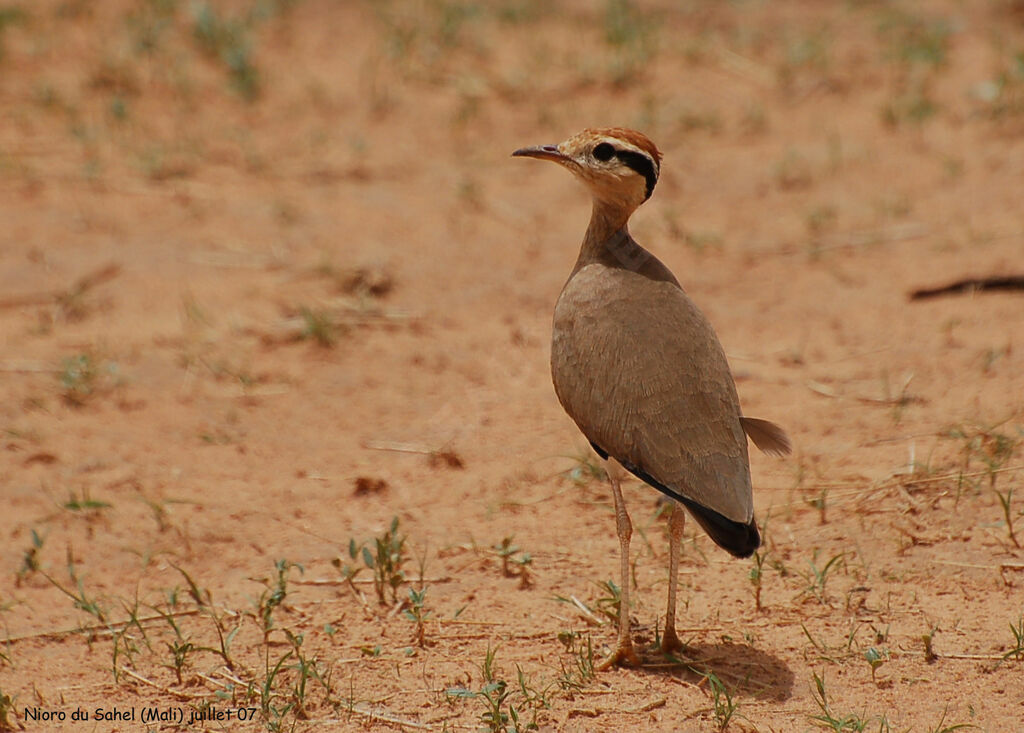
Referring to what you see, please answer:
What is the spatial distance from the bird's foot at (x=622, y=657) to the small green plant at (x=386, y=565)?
3.11 ft

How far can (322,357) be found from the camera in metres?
7.18

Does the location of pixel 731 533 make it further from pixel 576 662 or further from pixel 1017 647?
pixel 1017 647

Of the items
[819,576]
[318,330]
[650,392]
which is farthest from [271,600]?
[318,330]

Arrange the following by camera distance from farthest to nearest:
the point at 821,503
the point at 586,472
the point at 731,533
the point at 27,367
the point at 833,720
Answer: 1. the point at 27,367
2. the point at 586,472
3. the point at 821,503
4. the point at 731,533
5. the point at 833,720

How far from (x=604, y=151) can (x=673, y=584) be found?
1765 mm

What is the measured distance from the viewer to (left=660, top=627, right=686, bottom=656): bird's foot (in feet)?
14.7

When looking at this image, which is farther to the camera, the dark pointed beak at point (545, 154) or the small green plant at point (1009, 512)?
the dark pointed beak at point (545, 154)

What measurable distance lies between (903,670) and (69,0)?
9664 mm

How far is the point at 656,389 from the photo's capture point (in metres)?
4.44

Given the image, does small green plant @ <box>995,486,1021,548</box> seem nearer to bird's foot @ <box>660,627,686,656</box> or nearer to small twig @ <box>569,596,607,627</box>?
bird's foot @ <box>660,627,686,656</box>

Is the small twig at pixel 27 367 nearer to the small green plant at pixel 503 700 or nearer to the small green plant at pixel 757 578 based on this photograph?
the small green plant at pixel 503 700

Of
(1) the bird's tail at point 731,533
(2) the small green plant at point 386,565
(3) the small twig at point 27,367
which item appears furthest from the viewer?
(3) the small twig at point 27,367

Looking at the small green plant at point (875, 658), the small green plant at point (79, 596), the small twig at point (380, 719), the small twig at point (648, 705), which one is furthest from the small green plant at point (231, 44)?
the small green plant at point (875, 658)

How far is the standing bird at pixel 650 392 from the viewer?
13.8 feet
